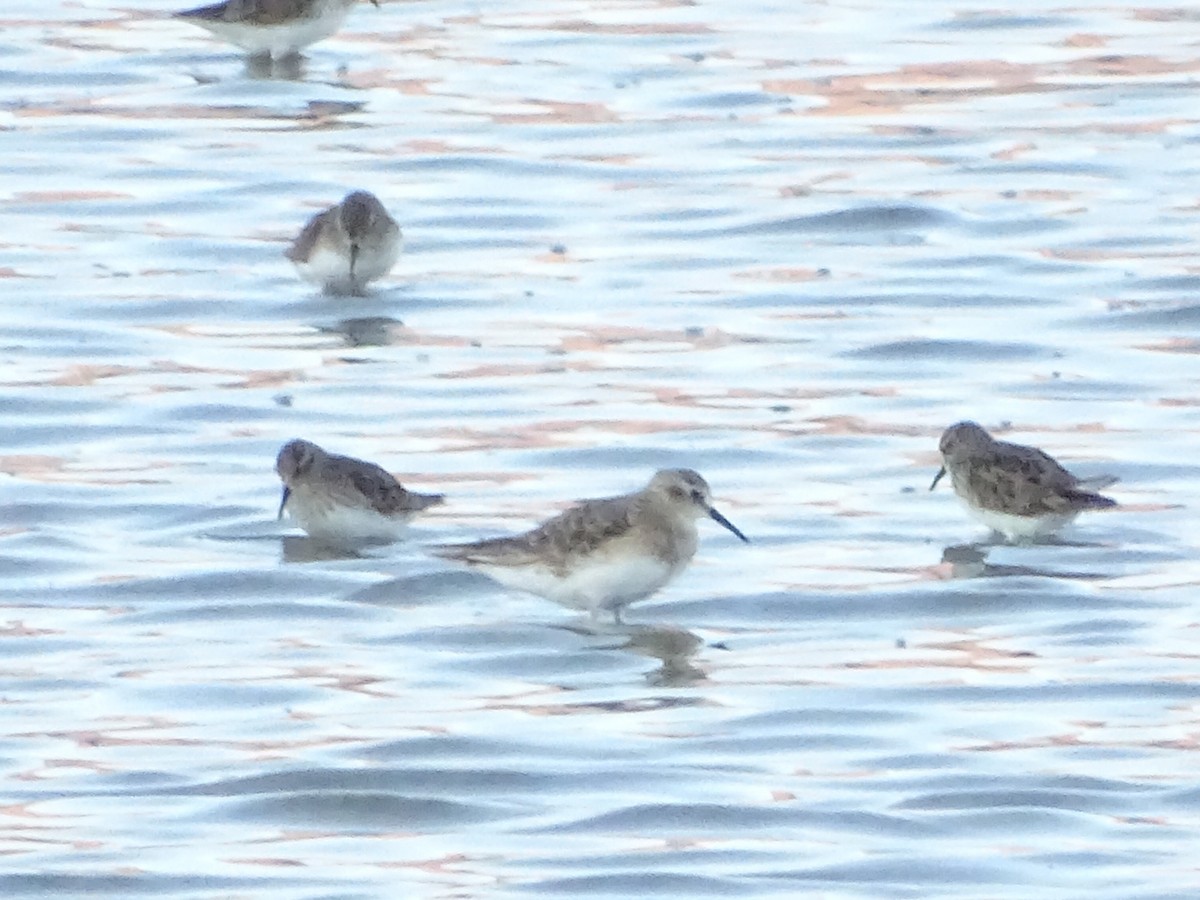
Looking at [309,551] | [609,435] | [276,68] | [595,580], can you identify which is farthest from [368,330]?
[276,68]

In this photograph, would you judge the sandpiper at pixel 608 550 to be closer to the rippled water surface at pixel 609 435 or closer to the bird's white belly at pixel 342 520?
the rippled water surface at pixel 609 435

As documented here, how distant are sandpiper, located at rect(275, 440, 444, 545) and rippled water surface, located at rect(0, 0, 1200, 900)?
0.57 feet

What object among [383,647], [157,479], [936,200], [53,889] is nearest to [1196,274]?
[936,200]

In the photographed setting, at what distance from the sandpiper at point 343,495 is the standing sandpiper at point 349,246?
4.36 m

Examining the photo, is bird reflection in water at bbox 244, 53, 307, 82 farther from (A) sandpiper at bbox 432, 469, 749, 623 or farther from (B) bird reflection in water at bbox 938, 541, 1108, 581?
(A) sandpiper at bbox 432, 469, 749, 623

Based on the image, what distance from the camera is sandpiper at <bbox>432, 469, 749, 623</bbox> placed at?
43.0ft

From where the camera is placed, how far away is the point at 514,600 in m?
14.0

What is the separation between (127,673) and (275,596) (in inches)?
49.7

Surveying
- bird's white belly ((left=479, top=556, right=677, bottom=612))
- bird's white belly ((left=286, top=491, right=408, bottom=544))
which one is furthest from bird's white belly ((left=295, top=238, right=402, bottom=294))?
bird's white belly ((left=479, top=556, right=677, bottom=612))

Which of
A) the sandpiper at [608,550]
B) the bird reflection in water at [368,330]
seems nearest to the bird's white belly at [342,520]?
the sandpiper at [608,550]

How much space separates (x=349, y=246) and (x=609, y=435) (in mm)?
2968

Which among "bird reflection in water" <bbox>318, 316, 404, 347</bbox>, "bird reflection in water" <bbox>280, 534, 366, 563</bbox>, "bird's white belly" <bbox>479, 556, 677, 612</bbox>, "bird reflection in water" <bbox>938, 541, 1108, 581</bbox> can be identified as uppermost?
"bird's white belly" <bbox>479, 556, 677, 612</bbox>

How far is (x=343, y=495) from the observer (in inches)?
568

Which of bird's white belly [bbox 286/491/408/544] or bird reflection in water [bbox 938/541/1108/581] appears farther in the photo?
bird's white belly [bbox 286/491/408/544]
